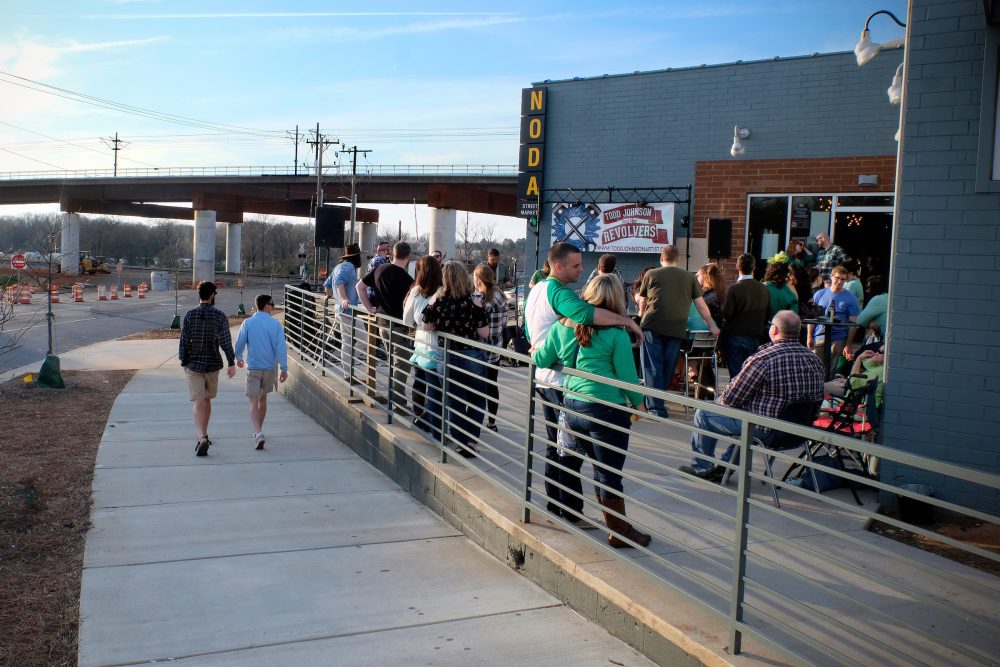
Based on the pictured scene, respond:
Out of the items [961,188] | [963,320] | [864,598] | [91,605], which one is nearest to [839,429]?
[963,320]

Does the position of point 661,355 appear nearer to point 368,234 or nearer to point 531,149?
point 531,149

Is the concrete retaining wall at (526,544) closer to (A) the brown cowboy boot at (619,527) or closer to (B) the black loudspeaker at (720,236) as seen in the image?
(A) the brown cowboy boot at (619,527)

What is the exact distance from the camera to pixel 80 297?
4062 centimetres

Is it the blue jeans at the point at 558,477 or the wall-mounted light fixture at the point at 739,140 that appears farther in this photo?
the wall-mounted light fixture at the point at 739,140

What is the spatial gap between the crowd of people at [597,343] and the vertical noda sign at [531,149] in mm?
8007

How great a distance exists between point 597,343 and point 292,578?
2399mm

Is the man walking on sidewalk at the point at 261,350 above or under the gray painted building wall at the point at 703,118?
under

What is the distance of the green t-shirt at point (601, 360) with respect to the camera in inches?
196

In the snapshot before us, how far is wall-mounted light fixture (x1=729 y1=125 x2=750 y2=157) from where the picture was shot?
671 inches

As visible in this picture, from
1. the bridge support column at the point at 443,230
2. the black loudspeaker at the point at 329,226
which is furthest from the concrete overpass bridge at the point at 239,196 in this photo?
the black loudspeaker at the point at 329,226

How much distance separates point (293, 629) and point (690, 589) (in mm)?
2089

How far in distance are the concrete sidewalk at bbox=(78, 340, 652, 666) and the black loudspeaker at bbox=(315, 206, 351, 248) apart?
34.0ft

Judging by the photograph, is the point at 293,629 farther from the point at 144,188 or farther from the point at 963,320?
the point at 144,188

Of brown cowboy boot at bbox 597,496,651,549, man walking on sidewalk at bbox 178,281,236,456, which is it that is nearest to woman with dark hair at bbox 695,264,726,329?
brown cowboy boot at bbox 597,496,651,549
